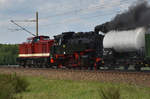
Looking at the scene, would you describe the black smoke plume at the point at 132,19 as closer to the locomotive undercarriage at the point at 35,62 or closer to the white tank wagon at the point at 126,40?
the white tank wagon at the point at 126,40

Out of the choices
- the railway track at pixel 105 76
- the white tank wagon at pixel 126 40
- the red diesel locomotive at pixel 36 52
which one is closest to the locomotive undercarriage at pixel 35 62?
the red diesel locomotive at pixel 36 52

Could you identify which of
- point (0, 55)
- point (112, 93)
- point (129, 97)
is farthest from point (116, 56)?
point (0, 55)

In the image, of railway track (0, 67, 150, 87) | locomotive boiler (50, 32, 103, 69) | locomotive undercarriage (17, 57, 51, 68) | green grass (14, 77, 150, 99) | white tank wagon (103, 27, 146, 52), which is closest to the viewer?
green grass (14, 77, 150, 99)

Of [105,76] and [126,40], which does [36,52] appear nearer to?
[126,40]

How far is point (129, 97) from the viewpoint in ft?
45.5

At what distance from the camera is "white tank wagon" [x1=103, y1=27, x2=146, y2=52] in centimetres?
2008

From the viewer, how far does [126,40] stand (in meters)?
20.8

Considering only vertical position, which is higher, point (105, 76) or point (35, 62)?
point (35, 62)

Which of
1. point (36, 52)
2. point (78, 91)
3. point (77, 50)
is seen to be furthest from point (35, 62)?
point (78, 91)

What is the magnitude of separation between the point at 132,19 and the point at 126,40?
1.82m

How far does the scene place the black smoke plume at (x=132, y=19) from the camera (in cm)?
2023

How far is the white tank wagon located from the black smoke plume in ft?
1.46

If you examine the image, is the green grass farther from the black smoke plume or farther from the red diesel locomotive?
the red diesel locomotive

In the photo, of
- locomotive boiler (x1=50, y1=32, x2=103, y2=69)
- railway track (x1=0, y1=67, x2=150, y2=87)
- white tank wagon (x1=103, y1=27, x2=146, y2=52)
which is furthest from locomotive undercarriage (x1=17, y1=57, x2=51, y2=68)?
white tank wagon (x1=103, y1=27, x2=146, y2=52)
